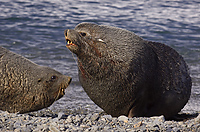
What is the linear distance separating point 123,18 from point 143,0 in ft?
17.9

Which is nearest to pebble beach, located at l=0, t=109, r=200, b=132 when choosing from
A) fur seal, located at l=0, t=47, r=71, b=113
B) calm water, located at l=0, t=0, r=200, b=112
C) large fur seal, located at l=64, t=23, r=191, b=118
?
large fur seal, located at l=64, t=23, r=191, b=118

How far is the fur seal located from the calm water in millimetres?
1275

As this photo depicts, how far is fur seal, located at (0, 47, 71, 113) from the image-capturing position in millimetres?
5715

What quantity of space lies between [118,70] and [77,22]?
9.73 meters

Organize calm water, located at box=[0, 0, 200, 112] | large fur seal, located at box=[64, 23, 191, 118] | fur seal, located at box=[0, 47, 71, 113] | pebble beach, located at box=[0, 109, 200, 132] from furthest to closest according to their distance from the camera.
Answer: calm water, located at box=[0, 0, 200, 112] → fur seal, located at box=[0, 47, 71, 113] → large fur seal, located at box=[64, 23, 191, 118] → pebble beach, located at box=[0, 109, 200, 132]

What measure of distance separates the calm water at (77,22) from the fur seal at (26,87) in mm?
1275

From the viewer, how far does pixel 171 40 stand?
1330 cm

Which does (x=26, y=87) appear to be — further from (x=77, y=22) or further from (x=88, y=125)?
(x=77, y=22)

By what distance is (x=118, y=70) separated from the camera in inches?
211

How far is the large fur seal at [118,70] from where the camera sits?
5344 mm

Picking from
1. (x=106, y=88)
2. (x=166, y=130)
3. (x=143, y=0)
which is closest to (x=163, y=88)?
(x=106, y=88)

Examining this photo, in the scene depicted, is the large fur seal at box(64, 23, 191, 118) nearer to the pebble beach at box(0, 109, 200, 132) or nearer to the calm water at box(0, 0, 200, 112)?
the pebble beach at box(0, 109, 200, 132)

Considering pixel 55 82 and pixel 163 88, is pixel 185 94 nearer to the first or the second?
pixel 163 88

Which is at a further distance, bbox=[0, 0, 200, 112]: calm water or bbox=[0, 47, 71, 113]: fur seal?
bbox=[0, 0, 200, 112]: calm water
